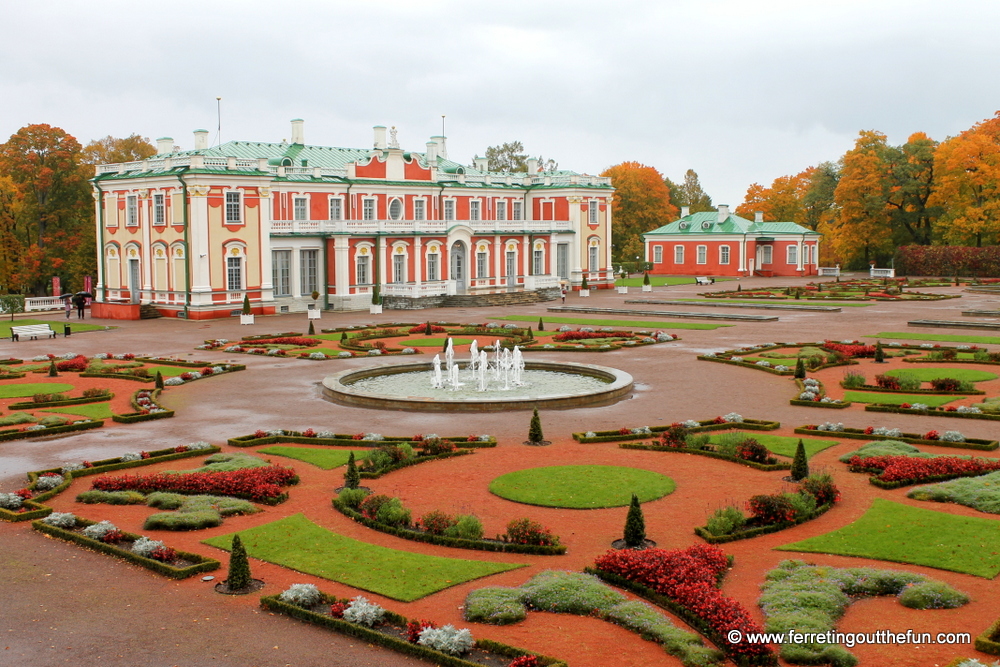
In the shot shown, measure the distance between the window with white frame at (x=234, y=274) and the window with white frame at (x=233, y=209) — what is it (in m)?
2.04

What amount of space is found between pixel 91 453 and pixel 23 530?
527 cm

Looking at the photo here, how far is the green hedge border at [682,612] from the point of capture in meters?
9.55

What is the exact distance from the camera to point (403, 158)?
64.1 m

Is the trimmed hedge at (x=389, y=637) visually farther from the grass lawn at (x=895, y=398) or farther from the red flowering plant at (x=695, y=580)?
the grass lawn at (x=895, y=398)

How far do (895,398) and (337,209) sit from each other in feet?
140

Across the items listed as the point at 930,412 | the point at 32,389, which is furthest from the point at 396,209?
the point at 930,412

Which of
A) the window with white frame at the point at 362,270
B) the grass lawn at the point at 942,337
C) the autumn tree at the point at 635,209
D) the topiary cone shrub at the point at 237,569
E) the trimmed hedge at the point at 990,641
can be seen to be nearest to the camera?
the trimmed hedge at the point at 990,641

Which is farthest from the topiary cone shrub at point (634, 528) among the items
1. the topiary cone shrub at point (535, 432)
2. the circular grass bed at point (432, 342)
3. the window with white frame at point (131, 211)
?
the window with white frame at point (131, 211)

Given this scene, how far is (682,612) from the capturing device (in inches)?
427

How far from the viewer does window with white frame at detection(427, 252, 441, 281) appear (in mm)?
61625

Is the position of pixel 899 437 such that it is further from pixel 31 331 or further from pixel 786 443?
pixel 31 331

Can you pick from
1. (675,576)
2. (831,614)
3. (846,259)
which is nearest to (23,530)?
(675,576)

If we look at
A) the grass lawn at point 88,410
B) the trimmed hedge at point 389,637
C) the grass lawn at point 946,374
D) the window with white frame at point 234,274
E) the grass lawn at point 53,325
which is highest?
the window with white frame at point 234,274

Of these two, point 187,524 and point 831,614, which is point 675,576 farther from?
point 187,524
